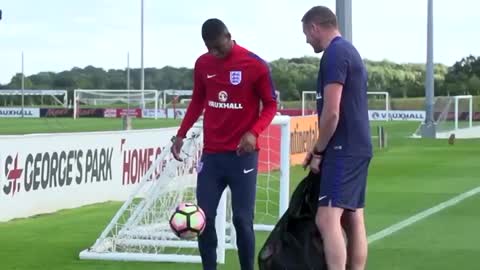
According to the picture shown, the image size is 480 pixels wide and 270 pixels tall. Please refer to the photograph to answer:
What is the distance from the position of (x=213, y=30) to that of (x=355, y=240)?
73.7 inches

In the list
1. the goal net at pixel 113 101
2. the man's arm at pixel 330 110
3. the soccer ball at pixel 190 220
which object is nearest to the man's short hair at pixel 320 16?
the man's arm at pixel 330 110

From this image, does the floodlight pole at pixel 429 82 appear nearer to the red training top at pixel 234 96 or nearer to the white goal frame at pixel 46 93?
the red training top at pixel 234 96

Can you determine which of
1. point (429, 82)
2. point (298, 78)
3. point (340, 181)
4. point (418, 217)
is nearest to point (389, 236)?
point (418, 217)

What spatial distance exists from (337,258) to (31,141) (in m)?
7.69

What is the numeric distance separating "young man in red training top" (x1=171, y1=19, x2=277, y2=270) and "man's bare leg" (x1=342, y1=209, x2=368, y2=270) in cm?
80

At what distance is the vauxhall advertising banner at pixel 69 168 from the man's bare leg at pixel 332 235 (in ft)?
23.5

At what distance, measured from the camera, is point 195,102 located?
25.2 ft

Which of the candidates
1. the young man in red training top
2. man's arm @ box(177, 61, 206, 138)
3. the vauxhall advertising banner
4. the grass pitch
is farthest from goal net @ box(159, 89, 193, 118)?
the young man in red training top

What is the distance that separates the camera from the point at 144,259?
30.2ft

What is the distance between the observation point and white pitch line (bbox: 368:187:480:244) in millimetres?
11102

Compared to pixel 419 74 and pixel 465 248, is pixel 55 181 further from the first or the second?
pixel 419 74

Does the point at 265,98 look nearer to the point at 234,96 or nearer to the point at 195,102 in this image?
the point at 234,96

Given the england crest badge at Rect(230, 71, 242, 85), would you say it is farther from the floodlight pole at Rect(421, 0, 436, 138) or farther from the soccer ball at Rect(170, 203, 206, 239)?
the floodlight pole at Rect(421, 0, 436, 138)

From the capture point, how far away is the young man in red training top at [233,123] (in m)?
7.29
